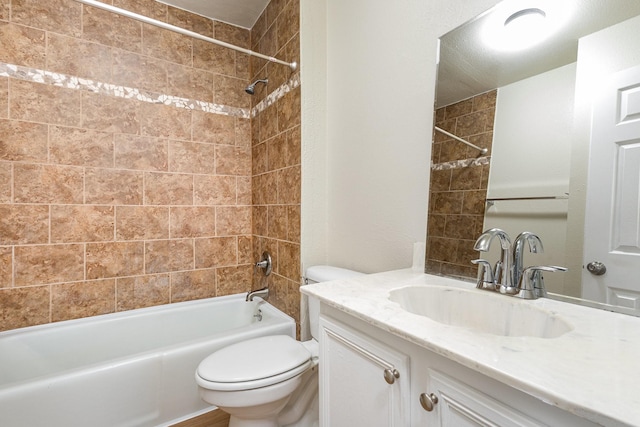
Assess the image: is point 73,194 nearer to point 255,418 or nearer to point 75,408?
point 75,408

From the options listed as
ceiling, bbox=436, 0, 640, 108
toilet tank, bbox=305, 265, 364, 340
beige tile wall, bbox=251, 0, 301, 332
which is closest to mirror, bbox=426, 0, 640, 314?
ceiling, bbox=436, 0, 640, 108

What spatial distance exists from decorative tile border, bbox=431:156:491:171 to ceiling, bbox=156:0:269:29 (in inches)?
69.7

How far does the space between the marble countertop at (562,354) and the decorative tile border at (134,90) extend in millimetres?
1529

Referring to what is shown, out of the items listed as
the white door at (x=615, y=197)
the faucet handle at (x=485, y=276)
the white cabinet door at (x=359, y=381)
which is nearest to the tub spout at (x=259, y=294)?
the white cabinet door at (x=359, y=381)

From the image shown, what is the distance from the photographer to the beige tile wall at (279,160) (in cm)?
176

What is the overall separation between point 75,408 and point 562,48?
217cm

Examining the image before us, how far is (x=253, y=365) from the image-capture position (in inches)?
45.9

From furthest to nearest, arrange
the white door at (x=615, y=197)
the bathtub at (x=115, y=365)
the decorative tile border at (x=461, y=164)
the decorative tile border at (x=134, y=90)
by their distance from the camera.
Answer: the decorative tile border at (x=134, y=90) < the bathtub at (x=115, y=365) < the decorative tile border at (x=461, y=164) < the white door at (x=615, y=197)

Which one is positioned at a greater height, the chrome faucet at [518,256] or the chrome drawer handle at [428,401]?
the chrome faucet at [518,256]

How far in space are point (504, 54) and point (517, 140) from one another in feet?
0.99

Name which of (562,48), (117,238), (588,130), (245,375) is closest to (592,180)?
(588,130)

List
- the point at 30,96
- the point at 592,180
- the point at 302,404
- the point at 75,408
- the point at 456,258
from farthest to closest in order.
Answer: the point at 30,96 < the point at 302,404 < the point at 75,408 < the point at 456,258 < the point at 592,180

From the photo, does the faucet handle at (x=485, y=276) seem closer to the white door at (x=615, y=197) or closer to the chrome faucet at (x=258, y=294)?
the white door at (x=615, y=197)

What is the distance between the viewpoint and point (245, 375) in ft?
3.61
